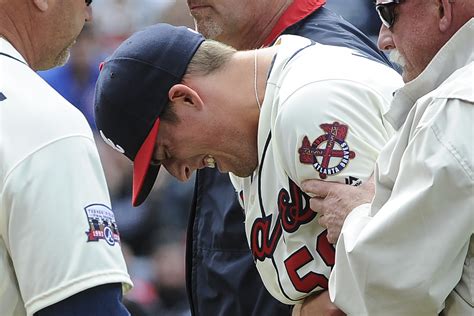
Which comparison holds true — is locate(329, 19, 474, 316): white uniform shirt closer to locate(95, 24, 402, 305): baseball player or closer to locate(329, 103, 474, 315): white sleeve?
locate(329, 103, 474, 315): white sleeve

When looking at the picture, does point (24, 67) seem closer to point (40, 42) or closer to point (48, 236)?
point (40, 42)

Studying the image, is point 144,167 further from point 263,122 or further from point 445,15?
point 445,15

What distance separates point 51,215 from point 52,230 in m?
0.03

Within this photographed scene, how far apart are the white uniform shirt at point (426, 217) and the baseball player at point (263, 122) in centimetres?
28

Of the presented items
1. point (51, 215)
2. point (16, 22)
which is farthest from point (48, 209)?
point (16, 22)

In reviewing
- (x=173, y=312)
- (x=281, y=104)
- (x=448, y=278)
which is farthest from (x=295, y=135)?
(x=173, y=312)

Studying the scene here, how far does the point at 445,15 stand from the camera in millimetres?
2062

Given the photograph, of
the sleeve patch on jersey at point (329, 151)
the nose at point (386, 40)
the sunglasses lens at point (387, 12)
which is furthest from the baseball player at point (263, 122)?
the sunglasses lens at point (387, 12)

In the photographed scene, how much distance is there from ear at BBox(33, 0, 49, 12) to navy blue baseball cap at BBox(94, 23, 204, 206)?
1.33 feet

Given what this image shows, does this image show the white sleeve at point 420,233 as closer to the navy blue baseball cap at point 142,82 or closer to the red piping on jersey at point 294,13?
the navy blue baseball cap at point 142,82

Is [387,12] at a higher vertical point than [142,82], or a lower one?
higher

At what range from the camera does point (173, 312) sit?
5.13m

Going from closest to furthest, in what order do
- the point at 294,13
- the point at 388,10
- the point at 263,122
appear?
the point at 388,10, the point at 263,122, the point at 294,13

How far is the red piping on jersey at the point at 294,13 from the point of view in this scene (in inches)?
133
